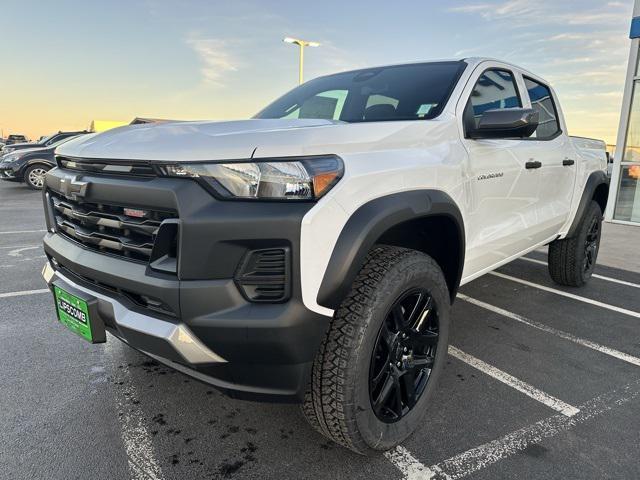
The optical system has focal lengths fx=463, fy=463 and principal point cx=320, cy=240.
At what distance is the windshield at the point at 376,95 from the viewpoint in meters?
2.60

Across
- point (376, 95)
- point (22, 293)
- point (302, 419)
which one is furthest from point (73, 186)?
point (22, 293)

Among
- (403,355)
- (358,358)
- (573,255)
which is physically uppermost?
(358,358)

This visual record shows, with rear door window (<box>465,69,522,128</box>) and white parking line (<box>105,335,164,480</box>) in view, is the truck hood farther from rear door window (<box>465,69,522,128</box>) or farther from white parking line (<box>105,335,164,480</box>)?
white parking line (<box>105,335,164,480</box>)

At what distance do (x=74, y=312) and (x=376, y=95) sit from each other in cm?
207

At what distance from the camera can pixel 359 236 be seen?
168 centimetres

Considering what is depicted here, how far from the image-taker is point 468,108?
258 centimetres

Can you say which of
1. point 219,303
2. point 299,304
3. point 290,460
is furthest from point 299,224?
point 290,460

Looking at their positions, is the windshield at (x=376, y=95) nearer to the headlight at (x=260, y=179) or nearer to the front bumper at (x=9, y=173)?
the headlight at (x=260, y=179)

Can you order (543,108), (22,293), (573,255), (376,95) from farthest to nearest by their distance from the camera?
(573,255), (22,293), (543,108), (376,95)

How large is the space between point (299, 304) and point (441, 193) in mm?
989

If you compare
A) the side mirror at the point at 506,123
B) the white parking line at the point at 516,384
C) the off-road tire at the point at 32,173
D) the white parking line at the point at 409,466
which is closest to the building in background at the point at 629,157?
the white parking line at the point at 516,384

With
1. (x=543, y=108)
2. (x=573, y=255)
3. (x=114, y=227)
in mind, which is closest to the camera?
(x=114, y=227)

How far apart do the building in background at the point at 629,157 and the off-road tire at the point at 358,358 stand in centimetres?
1056

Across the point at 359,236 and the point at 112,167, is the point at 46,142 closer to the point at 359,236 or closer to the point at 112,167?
the point at 112,167
